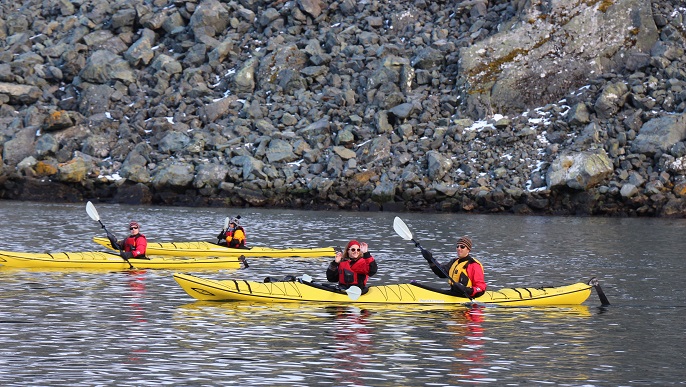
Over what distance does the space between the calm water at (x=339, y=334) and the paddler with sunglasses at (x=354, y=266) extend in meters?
0.62

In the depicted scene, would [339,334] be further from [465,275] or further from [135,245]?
[135,245]

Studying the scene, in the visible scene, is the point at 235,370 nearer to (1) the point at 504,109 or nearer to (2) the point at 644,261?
(2) the point at 644,261

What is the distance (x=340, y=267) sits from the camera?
2130 centimetres

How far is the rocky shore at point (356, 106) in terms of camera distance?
5856cm

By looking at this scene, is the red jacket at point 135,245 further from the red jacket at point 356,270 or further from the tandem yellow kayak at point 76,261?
the red jacket at point 356,270

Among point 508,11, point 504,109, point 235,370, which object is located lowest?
point 235,370

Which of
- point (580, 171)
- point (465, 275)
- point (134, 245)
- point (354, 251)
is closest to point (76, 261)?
point (134, 245)

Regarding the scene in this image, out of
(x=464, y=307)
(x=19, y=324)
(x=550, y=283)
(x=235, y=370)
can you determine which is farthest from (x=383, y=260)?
(x=235, y=370)

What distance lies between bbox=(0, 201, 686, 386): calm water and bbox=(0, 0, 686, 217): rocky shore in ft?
82.2

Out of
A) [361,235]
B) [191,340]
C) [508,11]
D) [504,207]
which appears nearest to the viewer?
[191,340]

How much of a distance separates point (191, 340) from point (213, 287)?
12.8 ft

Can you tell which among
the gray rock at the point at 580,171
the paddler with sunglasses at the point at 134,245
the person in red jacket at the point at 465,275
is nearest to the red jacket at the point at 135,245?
the paddler with sunglasses at the point at 134,245

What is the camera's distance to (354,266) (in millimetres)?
21266

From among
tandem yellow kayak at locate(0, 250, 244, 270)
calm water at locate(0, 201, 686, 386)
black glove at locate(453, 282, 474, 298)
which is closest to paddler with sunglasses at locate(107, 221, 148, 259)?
tandem yellow kayak at locate(0, 250, 244, 270)
